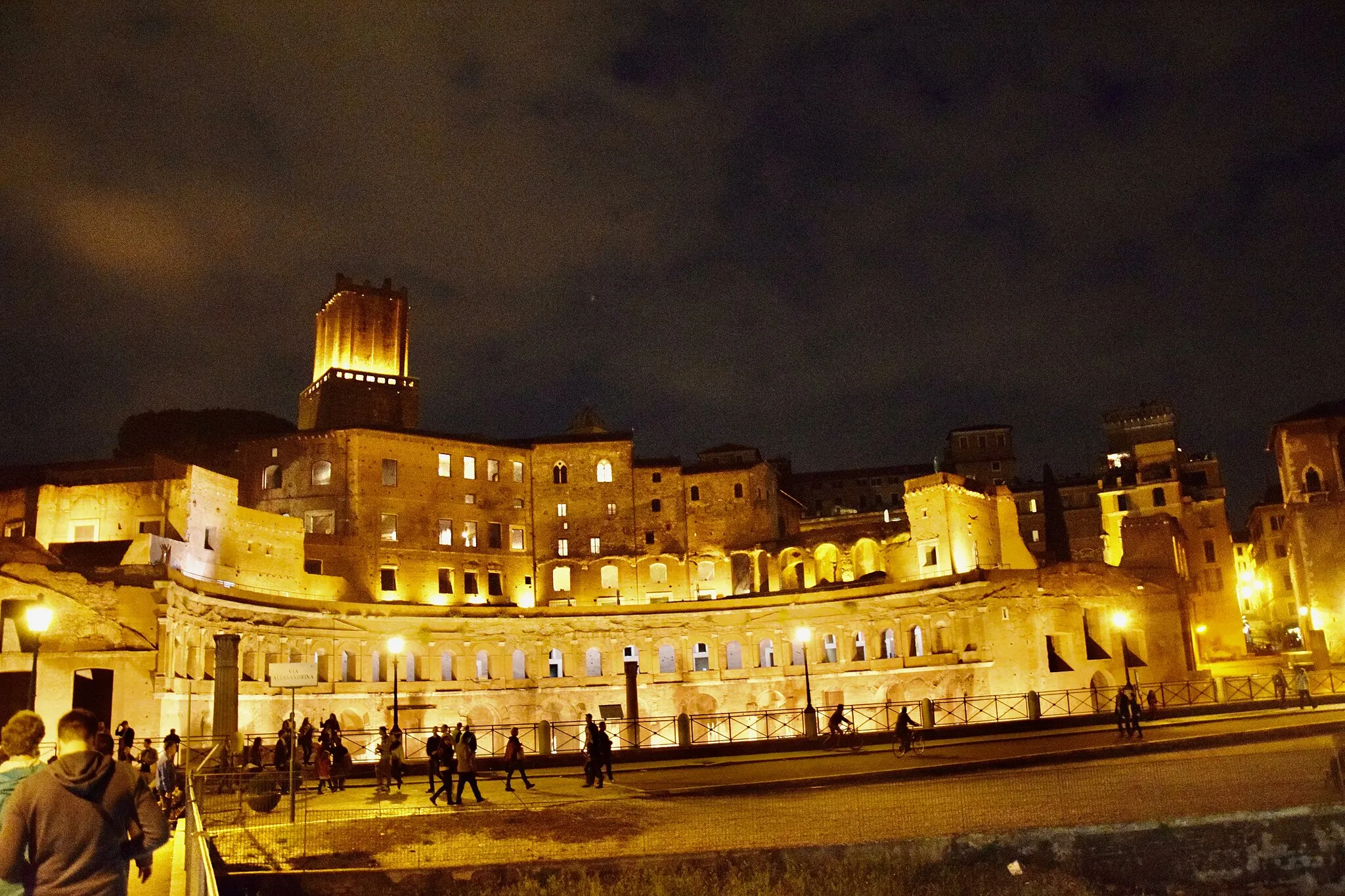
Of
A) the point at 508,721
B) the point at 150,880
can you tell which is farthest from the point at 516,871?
the point at 508,721

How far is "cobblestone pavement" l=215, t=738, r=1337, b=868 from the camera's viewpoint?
17438 mm

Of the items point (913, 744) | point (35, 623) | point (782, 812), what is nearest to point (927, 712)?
point (913, 744)

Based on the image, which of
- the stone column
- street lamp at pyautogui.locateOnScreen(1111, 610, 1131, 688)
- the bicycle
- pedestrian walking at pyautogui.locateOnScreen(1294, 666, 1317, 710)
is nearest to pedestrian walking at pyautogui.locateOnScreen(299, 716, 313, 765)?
the stone column

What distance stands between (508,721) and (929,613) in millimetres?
20355

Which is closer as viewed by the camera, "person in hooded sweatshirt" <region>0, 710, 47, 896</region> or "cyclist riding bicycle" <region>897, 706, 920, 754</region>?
"person in hooded sweatshirt" <region>0, 710, 47, 896</region>

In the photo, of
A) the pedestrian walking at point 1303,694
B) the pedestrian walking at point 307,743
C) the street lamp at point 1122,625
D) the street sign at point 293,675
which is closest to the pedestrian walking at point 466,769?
the street sign at point 293,675

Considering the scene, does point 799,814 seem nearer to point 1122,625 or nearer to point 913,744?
point 913,744

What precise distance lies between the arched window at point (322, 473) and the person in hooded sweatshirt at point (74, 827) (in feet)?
177

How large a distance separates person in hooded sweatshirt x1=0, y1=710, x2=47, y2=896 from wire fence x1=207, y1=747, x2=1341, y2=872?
9483 millimetres

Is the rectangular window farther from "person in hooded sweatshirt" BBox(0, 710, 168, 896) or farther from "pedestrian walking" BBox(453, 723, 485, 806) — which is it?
"person in hooded sweatshirt" BBox(0, 710, 168, 896)

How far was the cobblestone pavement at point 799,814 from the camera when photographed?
17.4m

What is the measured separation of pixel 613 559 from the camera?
63.2 m

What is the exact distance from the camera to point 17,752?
22.9 ft

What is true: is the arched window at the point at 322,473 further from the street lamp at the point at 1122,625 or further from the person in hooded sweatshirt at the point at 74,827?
the person in hooded sweatshirt at the point at 74,827
